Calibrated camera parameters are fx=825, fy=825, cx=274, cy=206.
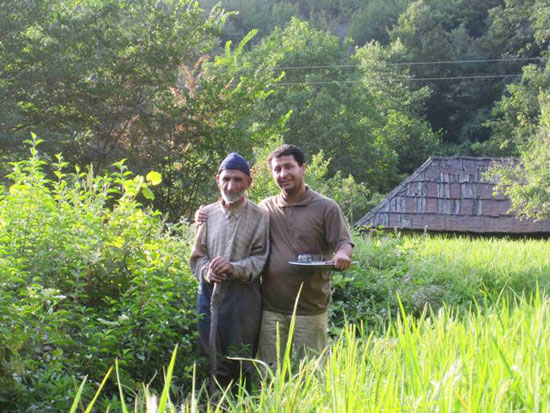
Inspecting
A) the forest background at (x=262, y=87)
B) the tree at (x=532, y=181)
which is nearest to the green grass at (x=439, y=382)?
the forest background at (x=262, y=87)

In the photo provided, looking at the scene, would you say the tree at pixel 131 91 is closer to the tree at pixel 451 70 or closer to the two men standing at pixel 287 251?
the two men standing at pixel 287 251

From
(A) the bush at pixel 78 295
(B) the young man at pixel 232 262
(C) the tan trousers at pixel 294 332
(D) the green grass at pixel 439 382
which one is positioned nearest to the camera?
(D) the green grass at pixel 439 382

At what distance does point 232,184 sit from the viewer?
4.71 meters

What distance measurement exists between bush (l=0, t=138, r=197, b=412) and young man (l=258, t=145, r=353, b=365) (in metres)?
0.69

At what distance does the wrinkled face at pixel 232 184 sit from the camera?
15.4 ft

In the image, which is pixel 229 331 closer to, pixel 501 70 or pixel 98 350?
pixel 98 350

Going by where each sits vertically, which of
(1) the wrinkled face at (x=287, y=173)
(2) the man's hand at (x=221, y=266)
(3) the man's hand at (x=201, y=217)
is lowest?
(2) the man's hand at (x=221, y=266)

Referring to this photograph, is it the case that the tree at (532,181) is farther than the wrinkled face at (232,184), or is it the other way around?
the tree at (532,181)

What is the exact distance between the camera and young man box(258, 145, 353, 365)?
4.72 m

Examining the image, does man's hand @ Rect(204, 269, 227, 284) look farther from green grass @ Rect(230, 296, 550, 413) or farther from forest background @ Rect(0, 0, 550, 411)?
green grass @ Rect(230, 296, 550, 413)

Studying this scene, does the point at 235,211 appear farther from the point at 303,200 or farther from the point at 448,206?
the point at 448,206

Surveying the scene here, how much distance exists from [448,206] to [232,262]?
63.9 feet

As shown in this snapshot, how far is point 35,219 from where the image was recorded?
4.94 meters

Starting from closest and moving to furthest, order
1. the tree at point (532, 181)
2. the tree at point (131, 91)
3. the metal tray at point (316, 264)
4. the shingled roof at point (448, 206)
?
1. the metal tray at point (316, 264)
2. the tree at point (131, 91)
3. the tree at point (532, 181)
4. the shingled roof at point (448, 206)
